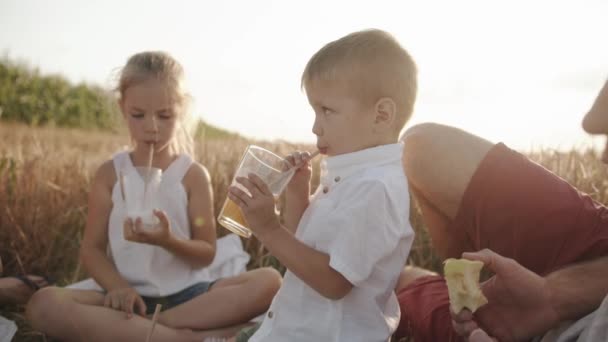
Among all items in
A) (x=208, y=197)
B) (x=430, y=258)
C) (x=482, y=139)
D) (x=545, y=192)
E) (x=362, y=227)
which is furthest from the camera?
(x=430, y=258)

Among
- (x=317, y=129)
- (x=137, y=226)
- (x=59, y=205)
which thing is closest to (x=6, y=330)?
(x=137, y=226)

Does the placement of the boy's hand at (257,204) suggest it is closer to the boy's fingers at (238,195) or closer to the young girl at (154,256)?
the boy's fingers at (238,195)

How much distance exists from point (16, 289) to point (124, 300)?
2.49 feet

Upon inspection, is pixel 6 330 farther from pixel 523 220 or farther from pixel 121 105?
pixel 523 220

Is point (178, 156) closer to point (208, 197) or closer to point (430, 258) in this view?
point (208, 197)

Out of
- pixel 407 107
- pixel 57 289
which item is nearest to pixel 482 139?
pixel 407 107

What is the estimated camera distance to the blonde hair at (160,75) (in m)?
2.81

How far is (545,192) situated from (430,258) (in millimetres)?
1440

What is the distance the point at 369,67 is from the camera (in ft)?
6.05

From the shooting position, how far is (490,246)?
89.4 inches

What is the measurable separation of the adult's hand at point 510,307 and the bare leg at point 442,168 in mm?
391

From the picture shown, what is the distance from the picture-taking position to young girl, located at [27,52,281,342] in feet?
8.49

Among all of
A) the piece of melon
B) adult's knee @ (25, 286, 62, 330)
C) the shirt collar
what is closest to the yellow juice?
the shirt collar

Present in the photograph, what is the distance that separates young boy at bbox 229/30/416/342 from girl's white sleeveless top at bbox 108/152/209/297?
0.96 meters
